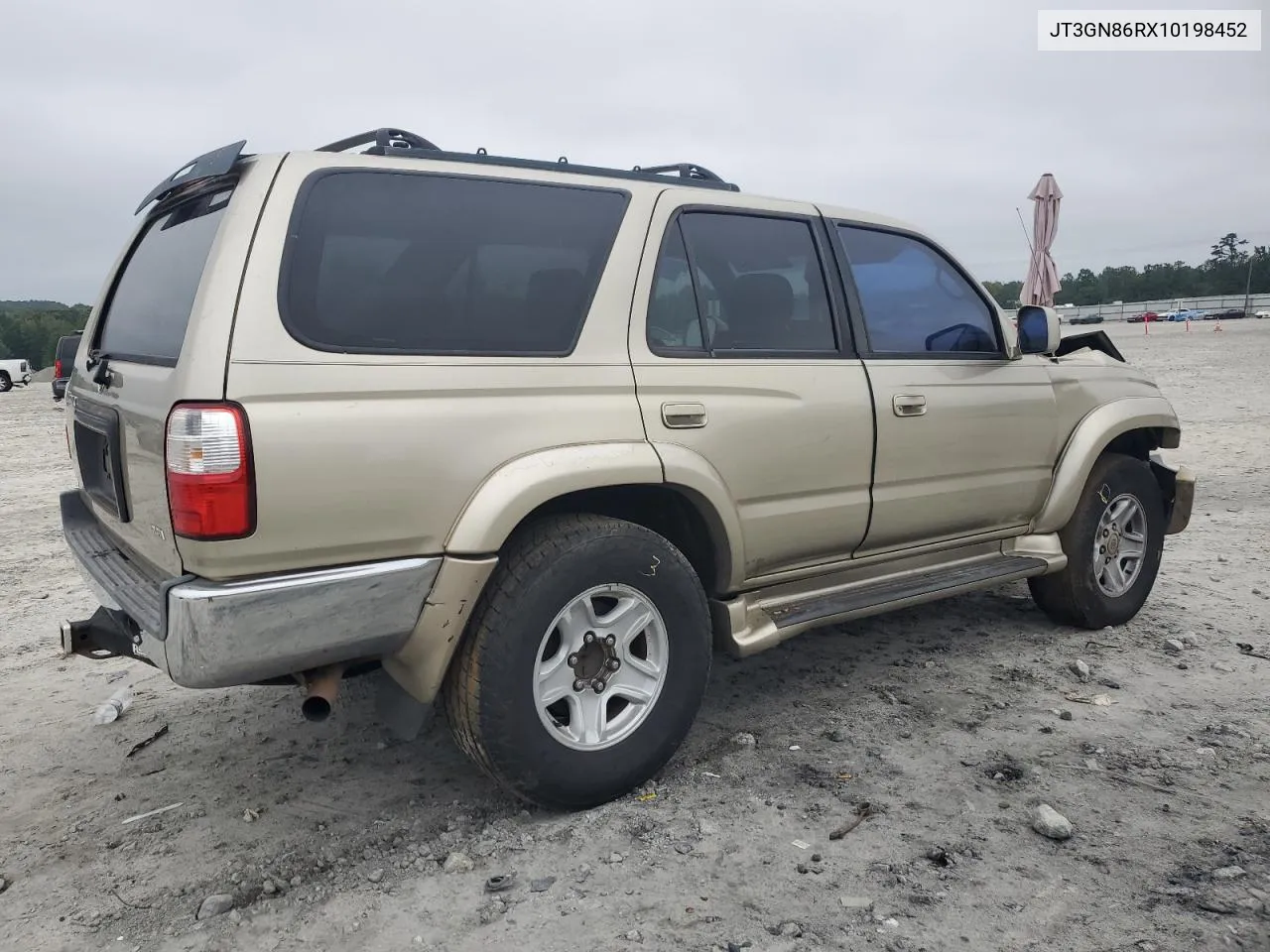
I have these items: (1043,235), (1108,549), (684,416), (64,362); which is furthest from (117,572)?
(1043,235)

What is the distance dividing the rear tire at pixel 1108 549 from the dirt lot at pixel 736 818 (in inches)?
6.6

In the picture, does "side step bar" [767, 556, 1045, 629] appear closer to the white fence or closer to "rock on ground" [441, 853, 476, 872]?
"rock on ground" [441, 853, 476, 872]

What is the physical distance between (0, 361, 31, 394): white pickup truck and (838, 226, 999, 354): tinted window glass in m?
28.4

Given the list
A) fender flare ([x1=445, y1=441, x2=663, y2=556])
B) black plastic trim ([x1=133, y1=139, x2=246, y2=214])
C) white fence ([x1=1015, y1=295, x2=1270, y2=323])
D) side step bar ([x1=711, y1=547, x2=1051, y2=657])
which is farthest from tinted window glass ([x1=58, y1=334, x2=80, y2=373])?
white fence ([x1=1015, y1=295, x2=1270, y2=323])

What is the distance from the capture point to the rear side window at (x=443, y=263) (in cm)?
243

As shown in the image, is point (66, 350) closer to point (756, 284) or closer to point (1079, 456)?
point (756, 284)

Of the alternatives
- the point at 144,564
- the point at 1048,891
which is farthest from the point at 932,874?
the point at 144,564

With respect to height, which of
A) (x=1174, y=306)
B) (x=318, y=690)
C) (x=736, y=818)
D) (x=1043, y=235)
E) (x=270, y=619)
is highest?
(x=1174, y=306)

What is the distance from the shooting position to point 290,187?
2441mm

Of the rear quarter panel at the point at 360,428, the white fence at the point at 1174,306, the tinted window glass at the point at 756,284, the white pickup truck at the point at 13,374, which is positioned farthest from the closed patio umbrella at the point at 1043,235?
the white fence at the point at 1174,306

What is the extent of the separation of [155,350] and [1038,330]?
3426 mm

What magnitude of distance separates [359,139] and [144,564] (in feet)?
4.78

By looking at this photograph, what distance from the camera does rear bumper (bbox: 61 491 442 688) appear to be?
7.28 feet

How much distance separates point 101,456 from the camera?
9.54ft
